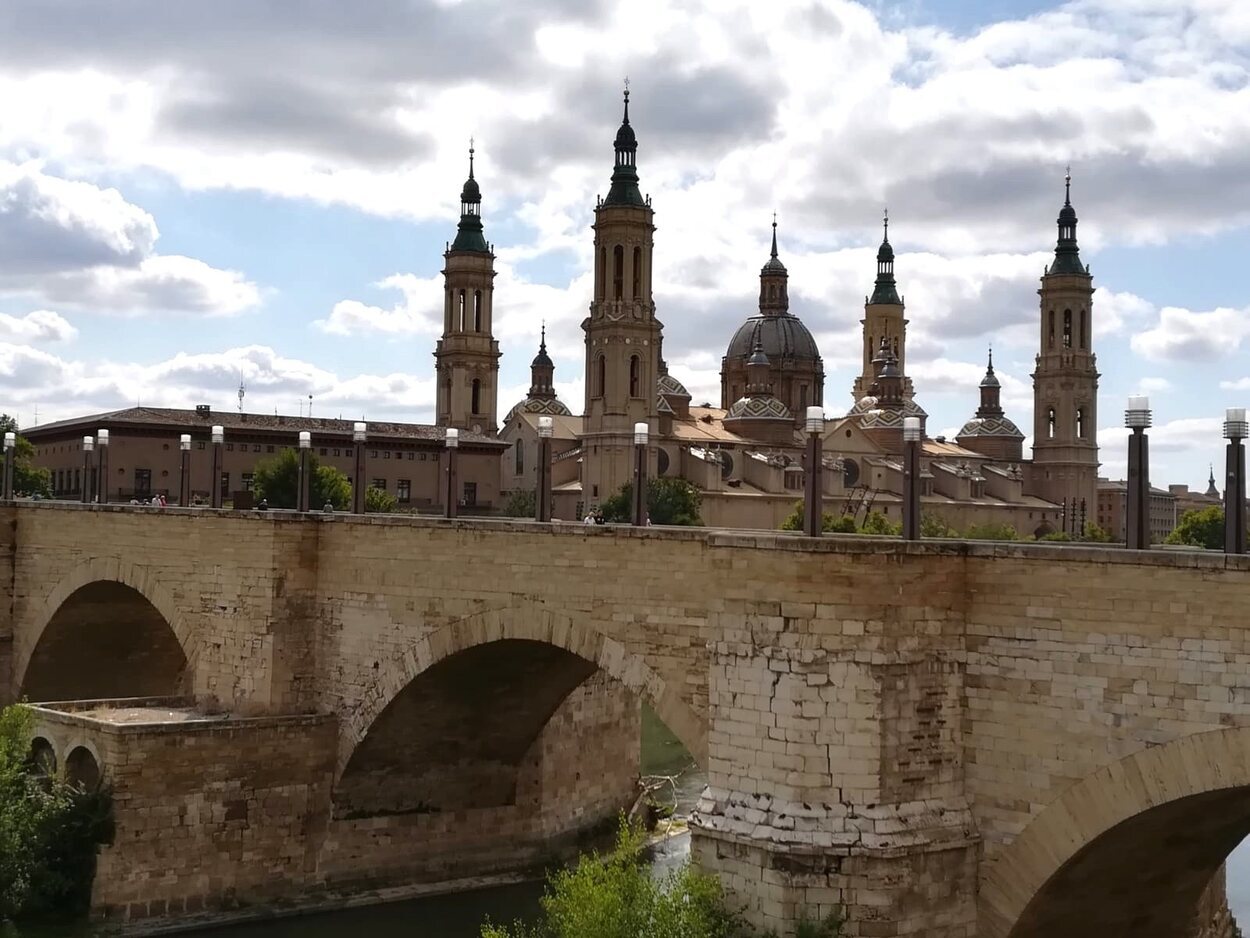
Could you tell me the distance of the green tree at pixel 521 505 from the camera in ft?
262

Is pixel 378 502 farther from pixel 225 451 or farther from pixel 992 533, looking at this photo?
pixel 992 533

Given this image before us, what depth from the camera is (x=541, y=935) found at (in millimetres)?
18391

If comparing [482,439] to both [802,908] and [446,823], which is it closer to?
[446,823]

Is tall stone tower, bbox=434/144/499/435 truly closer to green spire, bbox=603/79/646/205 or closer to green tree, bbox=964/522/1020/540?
green spire, bbox=603/79/646/205

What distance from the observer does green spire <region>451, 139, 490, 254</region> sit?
3703 inches

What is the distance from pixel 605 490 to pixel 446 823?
56080 mm

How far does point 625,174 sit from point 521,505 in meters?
19.0

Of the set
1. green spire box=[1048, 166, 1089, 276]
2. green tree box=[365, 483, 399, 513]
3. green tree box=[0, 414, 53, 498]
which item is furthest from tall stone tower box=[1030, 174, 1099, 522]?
green tree box=[0, 414, 53, 498]

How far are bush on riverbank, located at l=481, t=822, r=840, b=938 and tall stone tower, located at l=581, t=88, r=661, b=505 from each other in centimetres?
6315

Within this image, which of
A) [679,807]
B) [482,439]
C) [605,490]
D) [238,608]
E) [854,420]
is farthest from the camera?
[854,420]

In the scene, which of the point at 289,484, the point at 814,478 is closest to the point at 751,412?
the point at 289,484

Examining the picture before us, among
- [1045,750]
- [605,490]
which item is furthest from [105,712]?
[605,490]

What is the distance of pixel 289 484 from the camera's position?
61500 mm

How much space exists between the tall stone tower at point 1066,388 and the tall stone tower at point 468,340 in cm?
3727
